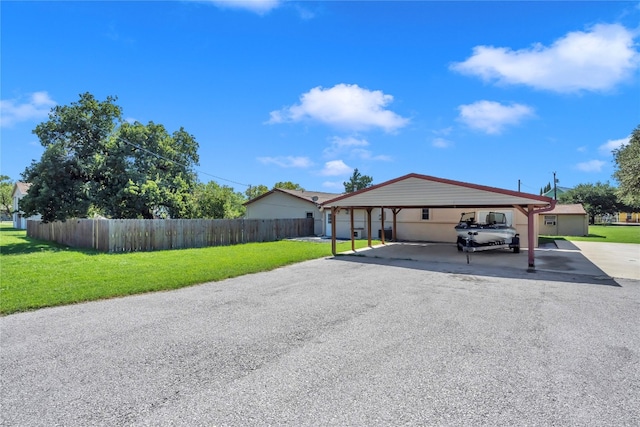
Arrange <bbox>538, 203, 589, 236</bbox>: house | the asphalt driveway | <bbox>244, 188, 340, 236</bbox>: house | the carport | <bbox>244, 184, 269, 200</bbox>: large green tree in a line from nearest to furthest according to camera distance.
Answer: the asphalt driveway, the carport, <bbox>244, 188, 340, 236</bbox>: house, <bbox>538, 203, 589, 236</bbox>: house, <bbox>244, 184, 269, 200</bbox>: large green tree

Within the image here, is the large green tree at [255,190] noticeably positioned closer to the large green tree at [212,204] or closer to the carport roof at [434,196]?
the large green tree at [212,204]

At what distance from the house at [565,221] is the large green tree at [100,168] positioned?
2950 cm

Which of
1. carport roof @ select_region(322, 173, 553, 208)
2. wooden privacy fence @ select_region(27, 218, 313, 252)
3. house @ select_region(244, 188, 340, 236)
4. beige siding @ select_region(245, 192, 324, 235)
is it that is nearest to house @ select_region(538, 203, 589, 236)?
house @ select_region(244, 188, 340, 236)

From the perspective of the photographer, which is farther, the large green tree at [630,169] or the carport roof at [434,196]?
the large green tree at [630,169]

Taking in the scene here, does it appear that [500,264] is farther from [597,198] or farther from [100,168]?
[597,198]

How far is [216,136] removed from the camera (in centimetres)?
2483

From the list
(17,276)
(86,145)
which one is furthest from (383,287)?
(86,145)

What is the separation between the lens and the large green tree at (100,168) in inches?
672

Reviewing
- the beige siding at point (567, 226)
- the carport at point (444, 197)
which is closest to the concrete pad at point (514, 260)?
the carport at point (444, 197)

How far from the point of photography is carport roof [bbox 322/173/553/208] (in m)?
10.7

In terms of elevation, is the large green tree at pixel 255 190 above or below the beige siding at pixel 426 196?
above

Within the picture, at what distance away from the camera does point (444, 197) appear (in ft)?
39.6

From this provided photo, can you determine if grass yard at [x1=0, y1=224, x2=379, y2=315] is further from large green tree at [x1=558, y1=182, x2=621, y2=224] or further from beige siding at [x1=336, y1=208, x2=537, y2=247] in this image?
large green tree at [x1=558, y1=182, x2=621, y2=224]

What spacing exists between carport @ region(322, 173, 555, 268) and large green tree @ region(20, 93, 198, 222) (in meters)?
11.7
